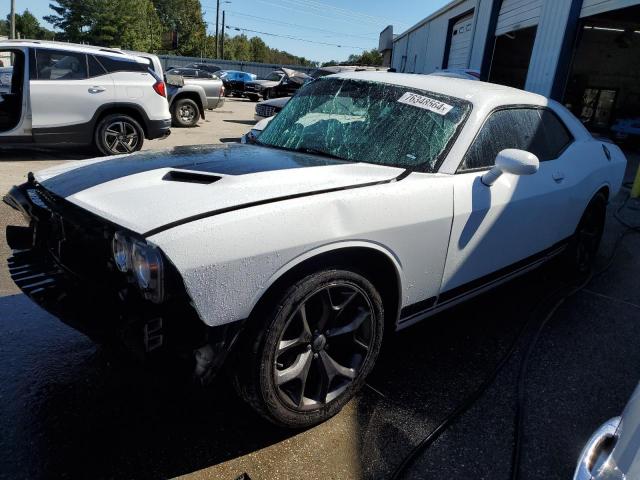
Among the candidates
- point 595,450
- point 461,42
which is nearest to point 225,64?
point 461,42

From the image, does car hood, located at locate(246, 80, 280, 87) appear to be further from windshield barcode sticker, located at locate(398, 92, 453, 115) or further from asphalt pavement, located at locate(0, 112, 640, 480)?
asphalt pavement, located at locate(0, 112, 640, 480)

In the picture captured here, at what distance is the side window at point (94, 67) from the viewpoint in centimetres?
740

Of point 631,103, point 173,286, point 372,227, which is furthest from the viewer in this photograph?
point 631,103

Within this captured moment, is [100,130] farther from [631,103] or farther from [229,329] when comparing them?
[631,103]

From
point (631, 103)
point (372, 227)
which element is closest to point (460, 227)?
point (372, 227)

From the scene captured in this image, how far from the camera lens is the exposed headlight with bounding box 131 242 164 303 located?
1.64 meters

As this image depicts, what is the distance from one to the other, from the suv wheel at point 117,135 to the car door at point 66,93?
18cm

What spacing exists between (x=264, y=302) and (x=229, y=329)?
0.59 ft

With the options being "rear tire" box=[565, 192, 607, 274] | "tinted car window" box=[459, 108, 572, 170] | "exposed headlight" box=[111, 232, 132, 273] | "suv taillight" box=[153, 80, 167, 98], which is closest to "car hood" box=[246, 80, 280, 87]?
"suv taillight" box=[153, 80, 167, 98]

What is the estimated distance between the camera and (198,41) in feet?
252

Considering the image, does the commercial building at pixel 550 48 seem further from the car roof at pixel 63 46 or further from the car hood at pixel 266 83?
the car roof at pixel 63 46

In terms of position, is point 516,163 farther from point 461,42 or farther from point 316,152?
point 461,42

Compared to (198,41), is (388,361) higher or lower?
lower

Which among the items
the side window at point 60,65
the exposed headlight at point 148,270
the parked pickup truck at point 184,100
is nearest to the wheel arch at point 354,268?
the exposed headlight at point 148,270
